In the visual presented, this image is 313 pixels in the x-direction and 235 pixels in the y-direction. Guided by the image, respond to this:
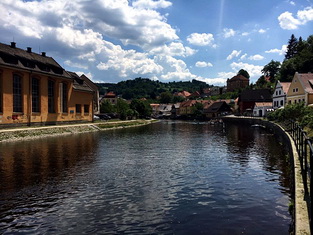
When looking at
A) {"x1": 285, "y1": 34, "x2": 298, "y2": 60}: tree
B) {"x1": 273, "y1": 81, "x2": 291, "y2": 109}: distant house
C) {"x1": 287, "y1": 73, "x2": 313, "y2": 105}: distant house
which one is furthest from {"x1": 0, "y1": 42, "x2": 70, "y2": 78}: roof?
{"x1": 285, "y1": 34, "x2": 298, "y2": 60}: tree

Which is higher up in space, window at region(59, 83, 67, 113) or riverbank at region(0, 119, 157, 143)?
window at region(59, 83, 67, 113)

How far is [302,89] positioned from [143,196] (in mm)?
62518

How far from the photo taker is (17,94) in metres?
44.1

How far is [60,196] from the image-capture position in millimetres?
11641

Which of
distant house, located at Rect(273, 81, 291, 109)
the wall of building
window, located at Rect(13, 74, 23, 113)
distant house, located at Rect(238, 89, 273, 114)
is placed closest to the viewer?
the wall of building

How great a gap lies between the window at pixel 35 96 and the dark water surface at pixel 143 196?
30177 mm

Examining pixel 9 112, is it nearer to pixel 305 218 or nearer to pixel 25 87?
pixel 25 87

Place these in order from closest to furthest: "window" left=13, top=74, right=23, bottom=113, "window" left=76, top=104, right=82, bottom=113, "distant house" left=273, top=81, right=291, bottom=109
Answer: "window" left=13, top=74, right=23, bottom=113 → "window" left=76, top=104, right=82, bottom=113 → "distant house" left=273, top=81, right=291, bottom=109

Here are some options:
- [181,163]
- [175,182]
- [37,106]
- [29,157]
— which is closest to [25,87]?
[37,106]

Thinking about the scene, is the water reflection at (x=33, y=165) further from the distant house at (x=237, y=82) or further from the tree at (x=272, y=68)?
the distant house at (x=237, y=82)

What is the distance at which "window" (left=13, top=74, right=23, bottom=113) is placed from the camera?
43469mm

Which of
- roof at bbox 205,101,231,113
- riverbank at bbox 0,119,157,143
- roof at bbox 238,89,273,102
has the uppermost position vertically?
roof at bbox 238,89,273,102

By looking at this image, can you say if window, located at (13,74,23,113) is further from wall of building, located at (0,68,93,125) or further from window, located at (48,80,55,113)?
window, located at (48,80,55,113)

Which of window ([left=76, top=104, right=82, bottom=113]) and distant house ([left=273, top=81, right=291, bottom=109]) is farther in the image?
distant house ([left=273, top=81, right=291, bottom=109])
